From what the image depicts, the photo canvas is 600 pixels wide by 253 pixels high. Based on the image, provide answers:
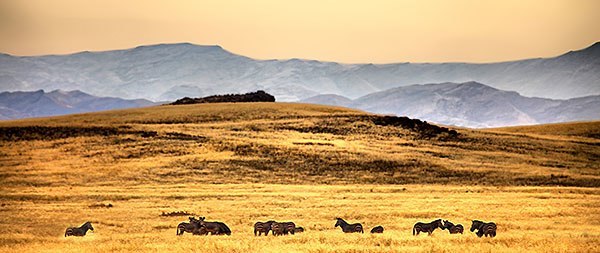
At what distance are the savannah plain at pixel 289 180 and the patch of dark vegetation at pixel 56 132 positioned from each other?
0.30 meters

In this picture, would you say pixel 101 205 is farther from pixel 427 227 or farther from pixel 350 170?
pixel 350 170

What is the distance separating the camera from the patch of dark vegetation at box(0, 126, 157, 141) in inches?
4058

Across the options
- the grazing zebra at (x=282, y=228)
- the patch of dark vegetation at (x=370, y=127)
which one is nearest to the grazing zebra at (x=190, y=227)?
the grazing zebra at (x=282, y=228)

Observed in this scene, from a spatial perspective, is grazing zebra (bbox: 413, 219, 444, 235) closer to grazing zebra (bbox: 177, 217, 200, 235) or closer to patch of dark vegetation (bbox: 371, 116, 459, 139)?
grazing zebra (bbox: 177, 217, 200, 235)

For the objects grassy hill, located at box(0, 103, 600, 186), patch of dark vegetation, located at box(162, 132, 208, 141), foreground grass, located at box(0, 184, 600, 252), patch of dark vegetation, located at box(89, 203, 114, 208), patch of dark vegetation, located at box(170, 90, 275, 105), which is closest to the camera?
foreground grass, located at box(0, 184, 600, 252)

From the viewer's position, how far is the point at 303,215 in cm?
4156

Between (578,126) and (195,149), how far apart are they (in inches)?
2878

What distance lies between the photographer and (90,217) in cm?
4138

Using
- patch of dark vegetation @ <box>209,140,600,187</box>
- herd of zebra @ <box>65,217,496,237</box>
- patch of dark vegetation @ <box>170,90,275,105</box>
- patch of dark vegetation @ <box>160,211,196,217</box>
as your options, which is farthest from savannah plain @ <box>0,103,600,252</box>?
A: patch of dark vegetation @ <box>170,90,275,105</box>

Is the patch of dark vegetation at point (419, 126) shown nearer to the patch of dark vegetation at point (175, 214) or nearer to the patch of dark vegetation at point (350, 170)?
the patch of dark vegetation at point (350, 170)

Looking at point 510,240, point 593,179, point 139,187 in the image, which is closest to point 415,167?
point 593,179

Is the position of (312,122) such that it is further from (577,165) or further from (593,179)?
(593,179)

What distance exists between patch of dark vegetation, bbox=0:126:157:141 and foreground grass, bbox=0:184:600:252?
39.8 m

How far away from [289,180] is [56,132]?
45.9 m
